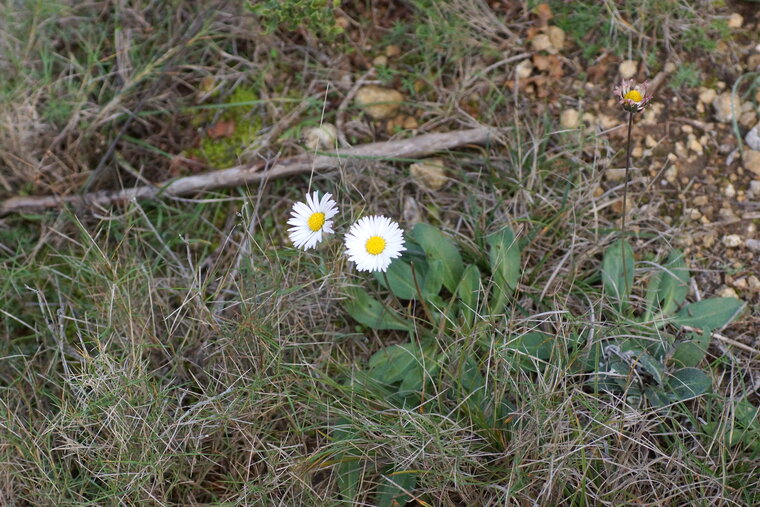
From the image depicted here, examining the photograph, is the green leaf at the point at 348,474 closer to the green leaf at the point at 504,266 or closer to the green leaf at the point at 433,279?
the green leaf at the point at 433,279

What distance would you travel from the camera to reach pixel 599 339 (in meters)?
1.92

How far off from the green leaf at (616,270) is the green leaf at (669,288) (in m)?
0.08

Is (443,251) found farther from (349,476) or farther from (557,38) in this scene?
(557,38)

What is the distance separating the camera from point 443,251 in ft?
7.34

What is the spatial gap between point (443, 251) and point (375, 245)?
13.4 inches

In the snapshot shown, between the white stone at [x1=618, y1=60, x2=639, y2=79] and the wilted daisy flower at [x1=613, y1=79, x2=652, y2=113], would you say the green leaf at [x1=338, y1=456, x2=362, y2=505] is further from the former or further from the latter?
the white stone at [x1=618, y1=60, x2=639, y2=79]

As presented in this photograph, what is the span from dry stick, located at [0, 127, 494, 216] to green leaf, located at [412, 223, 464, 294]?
419mm

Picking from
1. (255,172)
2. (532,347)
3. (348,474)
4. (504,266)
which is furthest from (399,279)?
(255,172)

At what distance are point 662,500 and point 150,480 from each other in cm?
144

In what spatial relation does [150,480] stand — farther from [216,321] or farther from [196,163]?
[196,163]

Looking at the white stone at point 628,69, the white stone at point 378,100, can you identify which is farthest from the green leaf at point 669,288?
the white stone at point 378,100

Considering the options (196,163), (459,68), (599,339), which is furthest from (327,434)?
(459,68)

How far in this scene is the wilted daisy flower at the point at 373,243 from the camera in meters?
1.94

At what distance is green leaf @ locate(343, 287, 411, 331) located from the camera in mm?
2221
